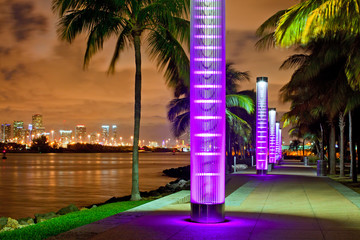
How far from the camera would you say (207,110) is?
1009 centimetres

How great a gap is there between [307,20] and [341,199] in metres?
5.87

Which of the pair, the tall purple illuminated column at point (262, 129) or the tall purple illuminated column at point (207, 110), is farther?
the tall purple illuminated column at point (262, 129)

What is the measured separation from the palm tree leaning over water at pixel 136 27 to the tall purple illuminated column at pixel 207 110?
17.7 ft

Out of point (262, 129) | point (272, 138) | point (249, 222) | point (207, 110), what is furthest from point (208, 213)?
point (272, 138)

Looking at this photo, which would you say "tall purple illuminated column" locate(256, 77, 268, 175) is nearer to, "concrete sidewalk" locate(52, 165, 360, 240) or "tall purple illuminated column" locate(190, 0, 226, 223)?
"concrete sidewalk" locate(52, 165, 360, 240)

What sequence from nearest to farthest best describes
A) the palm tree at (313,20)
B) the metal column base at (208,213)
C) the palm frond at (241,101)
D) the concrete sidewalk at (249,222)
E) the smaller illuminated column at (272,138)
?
the concrete sidewalk at (249,222)
the metal column base at (208,213)
the palm tree at (313,20)
the palm frond at (241,101)
the smaller illuminated column at (272,138)

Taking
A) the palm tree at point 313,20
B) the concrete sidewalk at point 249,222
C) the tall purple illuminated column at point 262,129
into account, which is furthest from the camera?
the tall purple illuminated column at point 262,129

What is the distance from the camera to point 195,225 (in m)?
9.50

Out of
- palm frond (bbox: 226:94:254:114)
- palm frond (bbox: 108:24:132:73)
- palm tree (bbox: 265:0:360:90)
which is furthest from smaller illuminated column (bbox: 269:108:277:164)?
palm tree (bbox: 265:0:360:90)

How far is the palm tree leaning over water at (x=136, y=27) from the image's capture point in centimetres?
1577

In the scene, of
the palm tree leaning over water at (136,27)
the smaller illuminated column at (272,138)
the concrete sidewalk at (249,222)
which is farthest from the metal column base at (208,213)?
the smaller illuminated column at (272,138)

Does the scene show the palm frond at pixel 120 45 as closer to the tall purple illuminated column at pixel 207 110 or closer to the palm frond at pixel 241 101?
the tall purple illuminated column at pixel 207 110

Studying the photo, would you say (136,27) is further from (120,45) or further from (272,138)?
(272,138)

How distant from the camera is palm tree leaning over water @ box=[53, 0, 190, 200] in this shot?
51.8 ft
